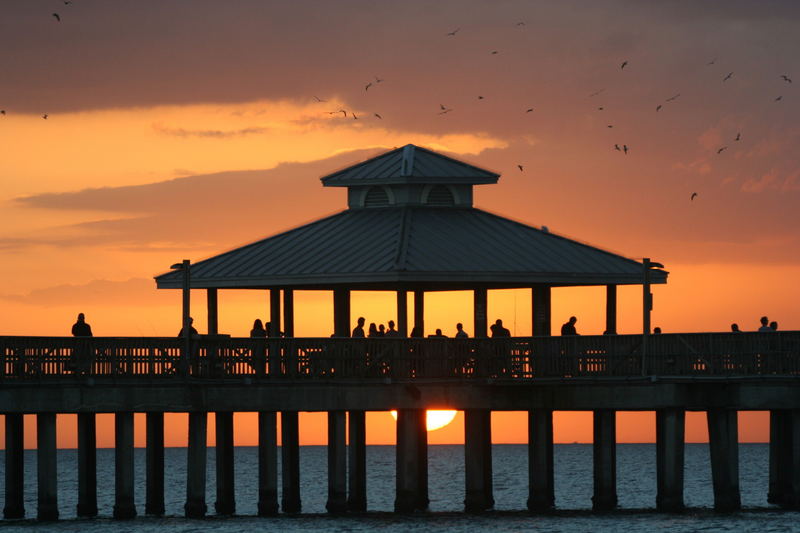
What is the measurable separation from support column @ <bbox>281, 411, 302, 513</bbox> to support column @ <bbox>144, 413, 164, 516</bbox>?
3736mm

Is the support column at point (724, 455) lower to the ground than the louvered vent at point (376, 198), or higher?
lower

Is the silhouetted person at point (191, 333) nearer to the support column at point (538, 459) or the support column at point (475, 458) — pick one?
the support column at point (475, 458)

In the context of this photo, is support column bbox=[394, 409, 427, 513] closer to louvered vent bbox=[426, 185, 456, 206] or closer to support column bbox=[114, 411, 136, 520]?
support column bbox=[114, 411, 136, 520]

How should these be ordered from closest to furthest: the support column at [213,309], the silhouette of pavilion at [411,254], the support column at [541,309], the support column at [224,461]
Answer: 1. the silhouette of pavilion at [411,254]
2. the support column at [541,309]
3. the support column at [213,309]
4. the support column at [224,461]

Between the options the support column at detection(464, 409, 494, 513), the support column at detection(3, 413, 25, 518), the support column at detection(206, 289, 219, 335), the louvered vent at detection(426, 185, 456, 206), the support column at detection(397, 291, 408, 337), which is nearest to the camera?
the support column at detection(397, 291, 408, 337)

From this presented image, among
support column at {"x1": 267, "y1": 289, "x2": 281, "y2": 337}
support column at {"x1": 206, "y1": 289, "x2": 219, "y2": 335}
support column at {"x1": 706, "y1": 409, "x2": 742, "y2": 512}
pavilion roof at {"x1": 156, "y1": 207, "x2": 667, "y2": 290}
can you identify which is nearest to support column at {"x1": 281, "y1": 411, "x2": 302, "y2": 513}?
support column at {"x1": 267, "y1": 289, "x2": 281, "y2": 337}

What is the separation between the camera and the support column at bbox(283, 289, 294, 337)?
203ft

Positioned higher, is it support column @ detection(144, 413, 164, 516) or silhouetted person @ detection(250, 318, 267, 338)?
silhouetted person @ detection(250, 318, 267, 338)

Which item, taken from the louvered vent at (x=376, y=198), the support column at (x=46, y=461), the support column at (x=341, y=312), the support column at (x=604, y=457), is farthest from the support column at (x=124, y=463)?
the support column at (x=604, y=457)

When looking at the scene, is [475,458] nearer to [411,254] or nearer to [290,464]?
[411,254]

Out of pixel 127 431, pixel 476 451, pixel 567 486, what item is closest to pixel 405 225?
pixel 476 451

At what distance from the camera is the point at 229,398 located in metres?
52.9

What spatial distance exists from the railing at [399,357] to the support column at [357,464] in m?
7.43

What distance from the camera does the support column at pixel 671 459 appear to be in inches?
2125
